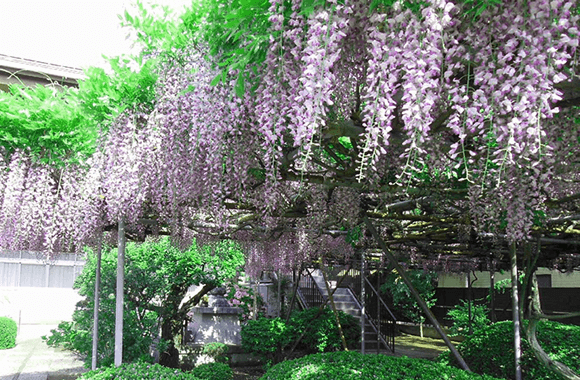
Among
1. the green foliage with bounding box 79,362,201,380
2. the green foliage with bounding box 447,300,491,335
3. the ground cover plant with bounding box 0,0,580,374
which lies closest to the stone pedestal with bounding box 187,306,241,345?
the ground cover plant with bounding box 0,0,580,374

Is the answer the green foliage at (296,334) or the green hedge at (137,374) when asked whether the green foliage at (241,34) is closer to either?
the green hedge at (137,374)

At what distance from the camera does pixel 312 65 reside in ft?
6.38

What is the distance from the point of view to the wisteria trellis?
6.18 ft

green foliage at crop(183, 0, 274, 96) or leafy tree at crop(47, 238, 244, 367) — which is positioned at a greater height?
green foliage at crop(183, 0, 274, 96)

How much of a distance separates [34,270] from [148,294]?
1042 centimetres

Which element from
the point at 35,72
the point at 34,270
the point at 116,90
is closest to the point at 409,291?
the point at 35,72

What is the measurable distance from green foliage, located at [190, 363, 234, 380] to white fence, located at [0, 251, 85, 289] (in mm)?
9869

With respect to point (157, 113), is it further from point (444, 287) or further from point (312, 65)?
point (444, 287)

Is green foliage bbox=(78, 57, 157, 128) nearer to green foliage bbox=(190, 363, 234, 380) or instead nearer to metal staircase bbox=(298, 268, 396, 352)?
green foliage bbox=(190, 363, 234, 380)

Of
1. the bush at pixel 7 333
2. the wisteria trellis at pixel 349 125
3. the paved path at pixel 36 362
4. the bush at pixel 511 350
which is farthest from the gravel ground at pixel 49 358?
the wisteria trellis at pixel 349 125

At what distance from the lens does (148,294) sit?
8750 millimetres

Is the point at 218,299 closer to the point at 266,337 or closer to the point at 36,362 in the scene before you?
the point at 266,337

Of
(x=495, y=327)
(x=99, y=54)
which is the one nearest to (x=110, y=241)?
(x=99, y=54)

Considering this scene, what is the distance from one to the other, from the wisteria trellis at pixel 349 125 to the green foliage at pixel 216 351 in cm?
515
